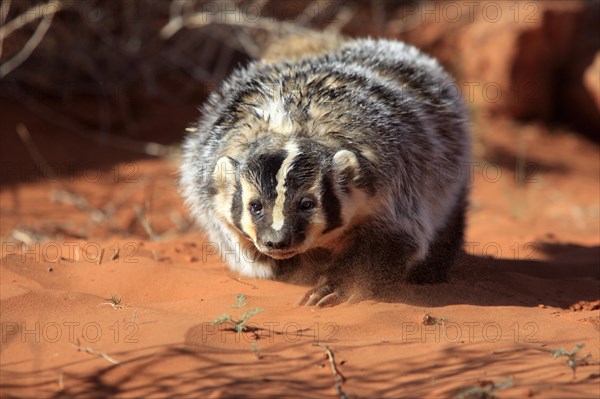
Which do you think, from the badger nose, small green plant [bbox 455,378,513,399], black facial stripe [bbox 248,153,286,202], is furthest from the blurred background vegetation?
small green plant [bbox 455,378,513,399]

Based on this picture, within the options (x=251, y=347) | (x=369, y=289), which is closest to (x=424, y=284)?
(x=369, y=289)

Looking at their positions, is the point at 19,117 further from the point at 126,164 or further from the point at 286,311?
the point at 286,311

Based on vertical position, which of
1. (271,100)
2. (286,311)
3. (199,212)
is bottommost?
(286,311)

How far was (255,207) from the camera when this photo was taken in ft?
10.9

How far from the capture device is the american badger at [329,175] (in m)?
3.31

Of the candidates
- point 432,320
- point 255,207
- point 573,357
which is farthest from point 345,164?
point 573,357

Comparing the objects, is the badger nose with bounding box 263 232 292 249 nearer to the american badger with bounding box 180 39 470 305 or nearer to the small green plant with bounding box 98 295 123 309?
the american badger with bounding box 180 39 470 305

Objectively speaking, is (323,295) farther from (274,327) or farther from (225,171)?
(225,171)

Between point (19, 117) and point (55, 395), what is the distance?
5.58 metres

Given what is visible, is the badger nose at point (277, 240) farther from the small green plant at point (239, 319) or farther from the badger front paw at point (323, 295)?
the badger front paw at point (323, 295)

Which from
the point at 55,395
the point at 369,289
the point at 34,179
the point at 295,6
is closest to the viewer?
the point at 55,395

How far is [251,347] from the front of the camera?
284 centimetres

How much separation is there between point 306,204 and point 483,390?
1.16 meters

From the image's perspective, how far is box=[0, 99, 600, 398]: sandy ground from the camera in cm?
256
